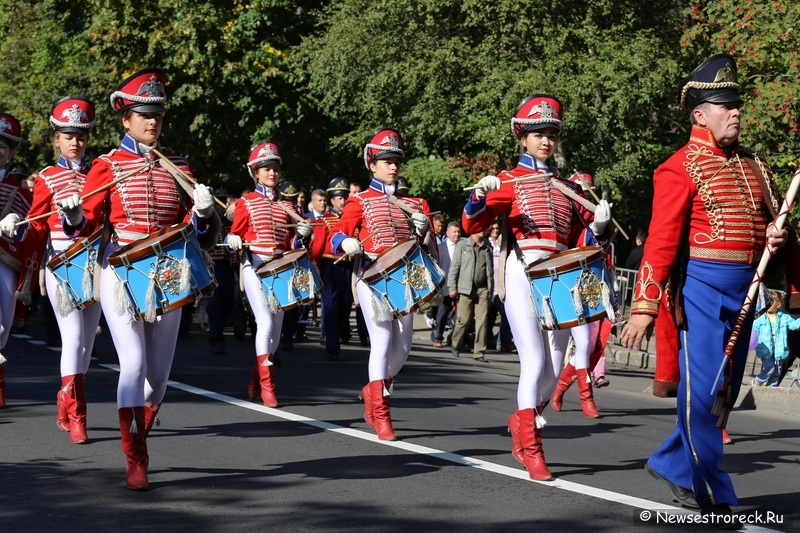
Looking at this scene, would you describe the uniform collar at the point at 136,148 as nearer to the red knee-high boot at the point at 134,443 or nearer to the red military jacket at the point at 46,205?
the red knee-high boot at the point at 134,443

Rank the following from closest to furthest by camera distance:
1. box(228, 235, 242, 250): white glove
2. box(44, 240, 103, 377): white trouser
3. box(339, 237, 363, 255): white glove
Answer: box(44, 240, 103, 377): white trouser < box(339, 237, 363, 255): white glove < box(228, 235, 242, 250): white glove

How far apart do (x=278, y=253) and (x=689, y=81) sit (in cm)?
635

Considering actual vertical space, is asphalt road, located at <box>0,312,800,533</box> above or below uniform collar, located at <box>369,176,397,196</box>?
below

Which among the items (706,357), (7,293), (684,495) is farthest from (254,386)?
(706,357)

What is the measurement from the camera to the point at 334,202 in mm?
19250

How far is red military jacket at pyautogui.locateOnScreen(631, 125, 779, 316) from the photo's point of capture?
6809mm

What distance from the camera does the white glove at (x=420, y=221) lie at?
10.8 meters

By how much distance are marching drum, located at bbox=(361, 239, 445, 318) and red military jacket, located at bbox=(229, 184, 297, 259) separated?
2.55 meters

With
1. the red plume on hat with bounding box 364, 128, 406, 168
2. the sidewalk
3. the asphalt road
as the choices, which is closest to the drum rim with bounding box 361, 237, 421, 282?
the red plume on hat with bounding box 364, 128, 406, 168

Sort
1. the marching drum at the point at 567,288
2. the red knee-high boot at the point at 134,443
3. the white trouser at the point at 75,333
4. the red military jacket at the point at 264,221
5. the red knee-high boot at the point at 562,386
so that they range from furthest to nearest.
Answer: the red military jacket at the point at 264,221 → the red knee-high boot at the point at 562,386 → the white trouser at the point at 75,333 → the marching drum at the point at 567,288 → the red knee-high boot at the point at 134,443

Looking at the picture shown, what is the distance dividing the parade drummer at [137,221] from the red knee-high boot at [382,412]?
7.23 ft

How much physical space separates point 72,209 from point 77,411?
251cm

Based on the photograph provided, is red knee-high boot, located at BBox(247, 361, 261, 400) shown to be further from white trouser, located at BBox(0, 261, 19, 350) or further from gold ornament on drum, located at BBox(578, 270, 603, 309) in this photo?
gold ornament on drum, located at BBox(578, 270, 603, 309)

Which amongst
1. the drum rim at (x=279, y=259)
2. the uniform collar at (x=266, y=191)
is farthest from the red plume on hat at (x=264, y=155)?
the drum rim at (x=279, y=259)
